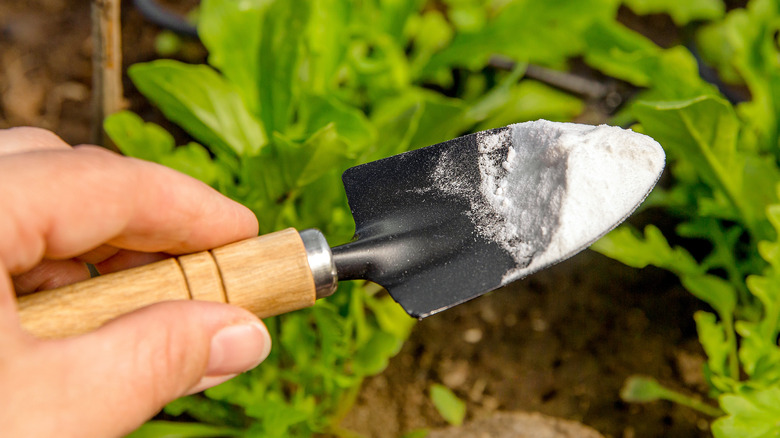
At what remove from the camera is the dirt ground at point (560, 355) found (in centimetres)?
101

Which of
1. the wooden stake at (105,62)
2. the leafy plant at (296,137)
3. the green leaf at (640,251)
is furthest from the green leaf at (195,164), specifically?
the green leaf at (640,251)

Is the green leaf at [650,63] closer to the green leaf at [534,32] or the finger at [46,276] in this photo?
the green leaf at [534,32]

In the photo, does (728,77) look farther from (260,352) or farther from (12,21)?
(12,21)

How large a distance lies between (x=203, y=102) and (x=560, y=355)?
80 cm

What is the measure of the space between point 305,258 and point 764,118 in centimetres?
93

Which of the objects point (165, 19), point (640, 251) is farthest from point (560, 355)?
point (165, 19)

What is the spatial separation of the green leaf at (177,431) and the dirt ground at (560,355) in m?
0.23

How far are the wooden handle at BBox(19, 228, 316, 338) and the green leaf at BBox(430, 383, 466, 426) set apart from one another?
1.53 feet

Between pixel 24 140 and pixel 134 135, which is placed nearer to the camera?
pixel 24 140

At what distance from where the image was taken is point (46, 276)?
2.20 ft

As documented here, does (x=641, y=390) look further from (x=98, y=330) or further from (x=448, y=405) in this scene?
(x=98, y=330)

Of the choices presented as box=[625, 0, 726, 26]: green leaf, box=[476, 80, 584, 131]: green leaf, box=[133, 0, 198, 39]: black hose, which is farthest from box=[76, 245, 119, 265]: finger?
box=[625, 0, 726, 26]: green leaf

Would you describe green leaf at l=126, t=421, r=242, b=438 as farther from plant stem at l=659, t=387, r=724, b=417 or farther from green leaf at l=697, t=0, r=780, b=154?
green leaf at l=697, t=0, r=780, b=154

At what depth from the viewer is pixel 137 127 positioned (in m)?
0.90
